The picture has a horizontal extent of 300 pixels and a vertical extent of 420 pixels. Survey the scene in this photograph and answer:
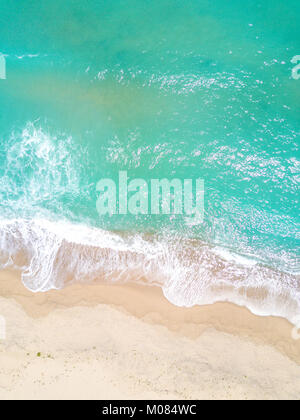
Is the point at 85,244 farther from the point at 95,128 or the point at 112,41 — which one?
the point at 112,41

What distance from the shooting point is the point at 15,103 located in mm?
8453

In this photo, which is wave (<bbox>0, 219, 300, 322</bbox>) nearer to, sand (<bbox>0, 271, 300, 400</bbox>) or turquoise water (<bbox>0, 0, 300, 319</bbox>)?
turquoise water (<bbox>0, 0, 300, 319</bbox>)

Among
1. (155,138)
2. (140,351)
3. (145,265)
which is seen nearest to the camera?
(140,351)

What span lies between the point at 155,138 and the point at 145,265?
325 cm

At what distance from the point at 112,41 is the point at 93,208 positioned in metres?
4.44

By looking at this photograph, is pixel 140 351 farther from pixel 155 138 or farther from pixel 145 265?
pixel 155 138

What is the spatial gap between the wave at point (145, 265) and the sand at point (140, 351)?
34cm

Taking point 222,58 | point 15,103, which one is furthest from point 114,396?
point 222,58

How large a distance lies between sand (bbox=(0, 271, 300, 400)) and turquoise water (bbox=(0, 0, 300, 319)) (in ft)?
2.14

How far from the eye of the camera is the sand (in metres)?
7.07

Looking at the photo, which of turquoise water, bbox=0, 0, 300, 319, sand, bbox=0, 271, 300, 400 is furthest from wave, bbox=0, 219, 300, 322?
sand, bbox=0, 271, 300, 400

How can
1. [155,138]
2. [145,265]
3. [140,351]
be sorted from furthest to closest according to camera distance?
[155,138]
[145,265]
[140,351]

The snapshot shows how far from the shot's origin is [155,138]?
8.19 m

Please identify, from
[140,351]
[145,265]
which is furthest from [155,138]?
[140,351]
